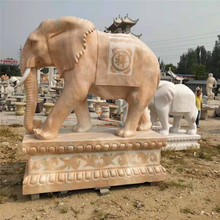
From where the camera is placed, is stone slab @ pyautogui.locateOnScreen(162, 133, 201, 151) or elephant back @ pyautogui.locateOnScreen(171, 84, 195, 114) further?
stone slab @ pyautogui.locateOnScreen(162, 133, 201, 151)

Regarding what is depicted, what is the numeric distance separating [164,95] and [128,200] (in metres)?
2.10

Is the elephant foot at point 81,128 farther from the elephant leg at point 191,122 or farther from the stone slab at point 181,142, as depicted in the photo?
the elephant leg at point 191,122

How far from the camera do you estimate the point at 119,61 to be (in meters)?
2.23

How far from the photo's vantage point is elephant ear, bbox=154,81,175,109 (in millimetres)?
3674

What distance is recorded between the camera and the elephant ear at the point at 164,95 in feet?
12.1

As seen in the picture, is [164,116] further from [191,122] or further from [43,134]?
[43,134]

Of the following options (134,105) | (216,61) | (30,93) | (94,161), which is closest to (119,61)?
(134,105)

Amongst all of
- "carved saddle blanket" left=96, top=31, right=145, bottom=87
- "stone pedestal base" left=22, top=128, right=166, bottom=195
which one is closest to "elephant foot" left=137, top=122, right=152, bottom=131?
"stone pedestal base" left=22, top=128, right=166, bottom=195

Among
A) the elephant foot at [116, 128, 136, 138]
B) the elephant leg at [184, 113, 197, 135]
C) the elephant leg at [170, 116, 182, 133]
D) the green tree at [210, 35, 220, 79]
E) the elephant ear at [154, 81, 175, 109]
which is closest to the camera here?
the elephant foot at [116, 128, 136, 138]

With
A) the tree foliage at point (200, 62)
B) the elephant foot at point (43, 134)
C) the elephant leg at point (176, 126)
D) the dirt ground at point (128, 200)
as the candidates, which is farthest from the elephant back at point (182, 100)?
the tree foliage at point (200, 62)

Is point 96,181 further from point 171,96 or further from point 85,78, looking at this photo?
point 171,96

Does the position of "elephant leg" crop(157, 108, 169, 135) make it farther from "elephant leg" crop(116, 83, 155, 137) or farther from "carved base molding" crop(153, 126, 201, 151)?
"elephant leg" crop(116, 83, 155, 137)

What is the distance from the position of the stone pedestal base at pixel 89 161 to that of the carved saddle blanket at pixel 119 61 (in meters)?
0.64

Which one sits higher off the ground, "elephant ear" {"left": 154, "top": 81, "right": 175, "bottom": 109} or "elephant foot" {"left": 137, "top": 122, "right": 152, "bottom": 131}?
"elephant ear" {"left": 154, "top": 81, "right": 175, "bottom": 109}
